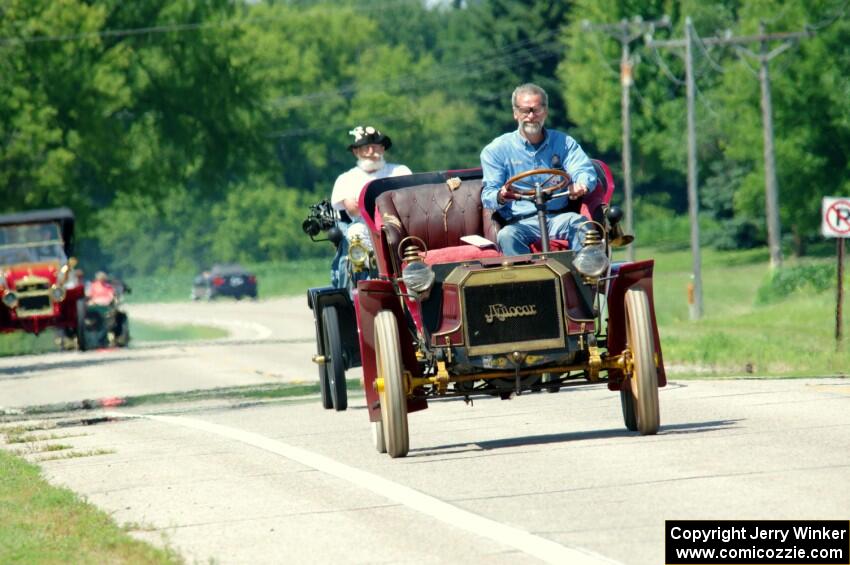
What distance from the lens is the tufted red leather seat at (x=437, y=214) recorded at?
12.4 metres

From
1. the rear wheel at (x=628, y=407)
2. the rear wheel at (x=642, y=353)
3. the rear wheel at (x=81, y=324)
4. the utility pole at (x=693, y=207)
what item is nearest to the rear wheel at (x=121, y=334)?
the rear wheel at (x=81, y=324)

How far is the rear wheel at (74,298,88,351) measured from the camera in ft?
120

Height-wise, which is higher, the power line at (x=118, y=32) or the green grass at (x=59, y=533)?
the power line at (x=118, y=32)

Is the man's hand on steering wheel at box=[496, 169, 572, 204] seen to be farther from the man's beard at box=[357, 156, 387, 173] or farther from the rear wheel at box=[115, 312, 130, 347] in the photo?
the rear wheel at box=[115, 312, 130, 347]

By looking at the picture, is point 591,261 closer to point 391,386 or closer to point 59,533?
point 391,386

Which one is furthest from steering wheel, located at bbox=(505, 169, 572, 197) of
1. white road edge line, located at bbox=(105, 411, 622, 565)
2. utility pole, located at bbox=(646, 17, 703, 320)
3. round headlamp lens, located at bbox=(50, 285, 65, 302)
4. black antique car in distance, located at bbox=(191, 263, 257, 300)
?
black antique car in distance, located at bbox=(191, 263, 257, 300)

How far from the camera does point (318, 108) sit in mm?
130625

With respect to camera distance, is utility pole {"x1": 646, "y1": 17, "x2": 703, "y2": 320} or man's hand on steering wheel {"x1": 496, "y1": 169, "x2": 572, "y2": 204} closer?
man's hand on steering wheel {"x1": 496, "y1": 169, "x2": 572, "y2": 204}

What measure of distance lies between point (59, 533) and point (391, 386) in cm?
268

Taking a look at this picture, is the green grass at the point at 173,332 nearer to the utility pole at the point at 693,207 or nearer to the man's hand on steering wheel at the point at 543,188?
the utility pole at the point at 693,207

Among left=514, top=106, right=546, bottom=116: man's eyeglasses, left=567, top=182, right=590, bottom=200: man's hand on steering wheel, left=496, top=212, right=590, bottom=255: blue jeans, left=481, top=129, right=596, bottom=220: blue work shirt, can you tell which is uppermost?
left=514, top=106, right=546, bottom=116: man's eyeglasses

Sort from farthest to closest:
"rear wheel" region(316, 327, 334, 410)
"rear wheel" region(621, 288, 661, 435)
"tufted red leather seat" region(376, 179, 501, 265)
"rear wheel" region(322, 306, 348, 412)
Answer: "rear wheel" region(316, 327, 334, 410), "rear wheel" region(322, 306, 348, 412), "tufted red leather seat" region(376, 179, 501, 265), "rear wheel" region(621, 288, 661, 435)

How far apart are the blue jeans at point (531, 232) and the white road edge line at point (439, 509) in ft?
5.89

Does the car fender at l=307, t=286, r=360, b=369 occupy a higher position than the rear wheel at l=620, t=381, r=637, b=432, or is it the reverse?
the car fender at l=307, t=286, r=360, b=369
